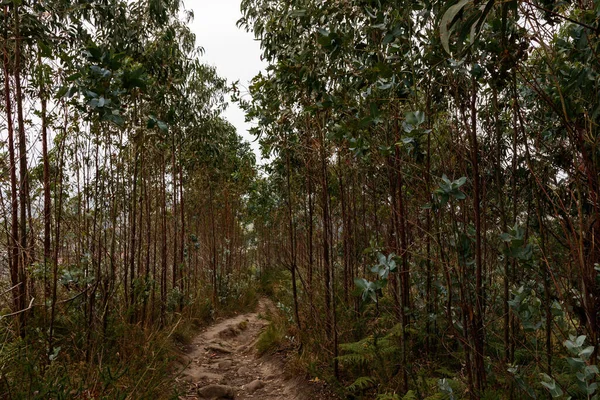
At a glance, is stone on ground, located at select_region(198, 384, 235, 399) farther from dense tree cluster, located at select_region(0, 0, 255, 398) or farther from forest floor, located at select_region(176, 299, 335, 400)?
dense tree cluster, located at select_region(0, 0, 255, 398)

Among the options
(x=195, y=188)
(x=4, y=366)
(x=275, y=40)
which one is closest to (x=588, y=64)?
(x=275, y=40)

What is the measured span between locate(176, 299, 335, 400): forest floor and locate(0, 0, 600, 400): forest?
7.8 inches

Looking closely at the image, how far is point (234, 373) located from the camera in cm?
643

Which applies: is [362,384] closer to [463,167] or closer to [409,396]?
[409,396]

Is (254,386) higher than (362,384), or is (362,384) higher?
(362,384)

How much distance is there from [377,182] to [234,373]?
3.37m

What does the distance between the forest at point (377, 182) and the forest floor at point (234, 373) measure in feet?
0.65

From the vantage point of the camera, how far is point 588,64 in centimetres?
206

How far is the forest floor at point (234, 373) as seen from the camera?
5.17 m

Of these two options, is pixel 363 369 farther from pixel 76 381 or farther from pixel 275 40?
pixel 275 40

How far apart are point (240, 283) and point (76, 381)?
9.13m

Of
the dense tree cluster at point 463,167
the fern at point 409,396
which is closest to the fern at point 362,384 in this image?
the dense tree cluster at point 463,167

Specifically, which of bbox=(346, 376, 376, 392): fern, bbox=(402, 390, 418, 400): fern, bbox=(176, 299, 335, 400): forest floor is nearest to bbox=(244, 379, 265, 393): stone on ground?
bbox=(176, 299, 335, 400): forest floor

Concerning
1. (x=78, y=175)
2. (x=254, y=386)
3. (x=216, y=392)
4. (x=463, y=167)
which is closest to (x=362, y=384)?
(x=254, y=386)
